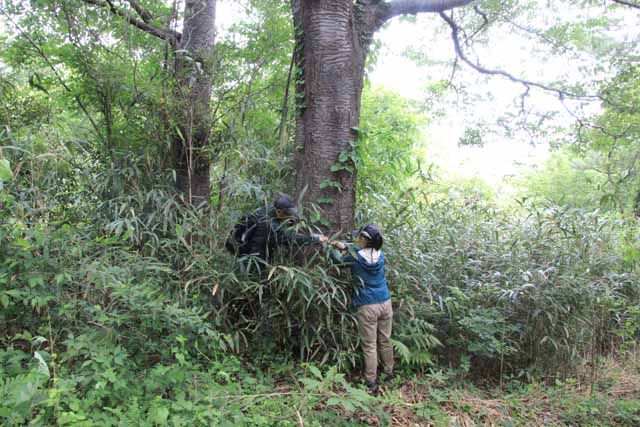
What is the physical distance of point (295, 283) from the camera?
3424 mm

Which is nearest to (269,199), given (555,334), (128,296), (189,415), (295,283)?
(295,283)

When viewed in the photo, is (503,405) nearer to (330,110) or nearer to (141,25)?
(330,110)

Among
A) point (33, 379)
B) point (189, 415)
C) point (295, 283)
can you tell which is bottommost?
point (189, 415)

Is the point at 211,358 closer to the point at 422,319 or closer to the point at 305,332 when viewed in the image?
the point at 305,332

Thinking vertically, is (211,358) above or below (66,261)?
below

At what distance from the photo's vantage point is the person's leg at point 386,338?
146 inches

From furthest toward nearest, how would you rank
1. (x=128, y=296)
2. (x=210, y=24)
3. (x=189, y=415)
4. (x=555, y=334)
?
(x=210, y=24) → (x=555, y=334) → (x=128, y=296) → (x=189, y=415)

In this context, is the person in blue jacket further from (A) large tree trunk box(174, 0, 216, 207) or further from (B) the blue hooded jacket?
(A) large tree trunk box(174, 0, 216, 207)

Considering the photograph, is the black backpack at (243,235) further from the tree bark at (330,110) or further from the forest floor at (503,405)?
the forest floor at (503,405)

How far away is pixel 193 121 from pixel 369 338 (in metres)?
2.59

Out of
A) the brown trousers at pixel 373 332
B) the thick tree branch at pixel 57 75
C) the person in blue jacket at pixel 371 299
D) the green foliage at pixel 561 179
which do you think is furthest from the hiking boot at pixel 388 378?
the green foliage at pixel 561 179

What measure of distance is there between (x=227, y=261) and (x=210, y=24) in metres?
3.14

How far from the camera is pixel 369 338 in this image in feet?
11.8

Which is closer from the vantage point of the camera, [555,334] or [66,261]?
[66,261]
